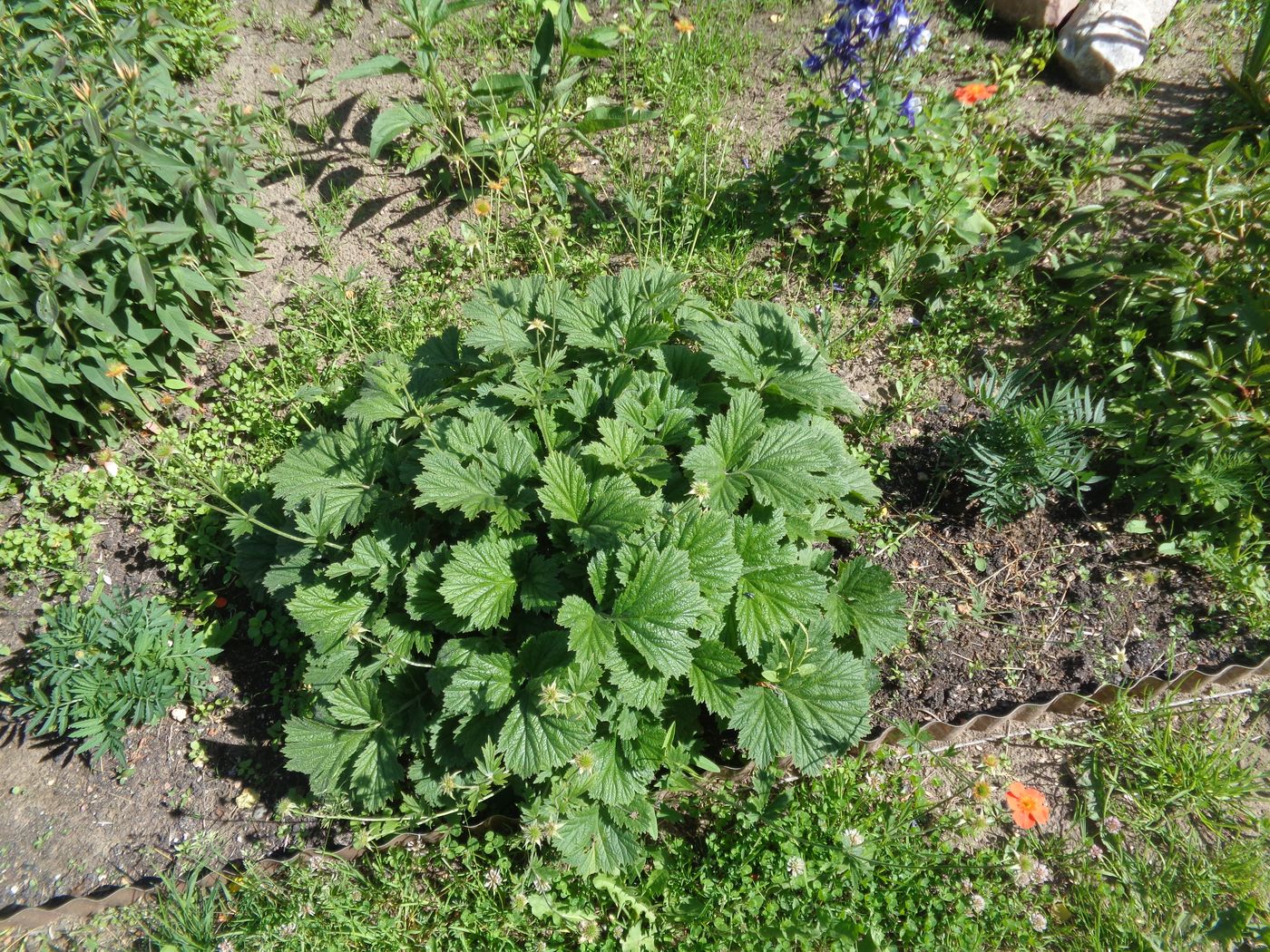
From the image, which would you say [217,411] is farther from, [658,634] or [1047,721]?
[1047,721]

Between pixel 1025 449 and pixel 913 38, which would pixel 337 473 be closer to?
pixel 1025 449

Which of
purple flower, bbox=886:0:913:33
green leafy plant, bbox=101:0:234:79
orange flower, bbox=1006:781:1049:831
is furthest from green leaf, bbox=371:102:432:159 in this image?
orange flower, bbox=1006:781:1049:831

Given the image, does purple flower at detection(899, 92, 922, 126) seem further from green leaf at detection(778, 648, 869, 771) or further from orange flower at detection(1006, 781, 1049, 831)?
orange flower at detection(1006, 781, 1049, 831)

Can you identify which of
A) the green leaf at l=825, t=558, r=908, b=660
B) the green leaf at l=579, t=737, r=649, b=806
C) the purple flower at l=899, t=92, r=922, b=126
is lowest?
the green leaf at l=579, t=737, r=649, b=806

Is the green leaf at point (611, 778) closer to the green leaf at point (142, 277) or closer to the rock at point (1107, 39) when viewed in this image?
the green leaf at point (142, 277)

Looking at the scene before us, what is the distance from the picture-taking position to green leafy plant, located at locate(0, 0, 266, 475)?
8.90 ft

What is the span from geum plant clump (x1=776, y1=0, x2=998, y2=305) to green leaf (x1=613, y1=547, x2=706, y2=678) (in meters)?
1.98

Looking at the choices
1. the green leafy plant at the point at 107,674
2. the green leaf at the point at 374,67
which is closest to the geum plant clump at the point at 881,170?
the green leaf at the point at 374,67

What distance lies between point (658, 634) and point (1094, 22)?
4.25m

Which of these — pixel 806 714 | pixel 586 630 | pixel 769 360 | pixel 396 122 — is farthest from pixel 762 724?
pixel 396 122

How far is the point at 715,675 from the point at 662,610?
0.33 m

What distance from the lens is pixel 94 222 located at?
2852 millimetres

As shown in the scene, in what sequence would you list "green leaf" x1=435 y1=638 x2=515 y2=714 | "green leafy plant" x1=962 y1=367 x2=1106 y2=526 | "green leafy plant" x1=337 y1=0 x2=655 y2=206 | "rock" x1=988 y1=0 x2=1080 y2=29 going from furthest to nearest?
"rock" x1=988 y1=0 x2=1080 y2=29 → "green leafy plant" x1=337 y1=0 x2=655 y2=206 → "green leafy plant" x1=962 y1=367 x2=1106 y2=526 → "green leaf" x1=435 y1=638 x2=515 y2=714

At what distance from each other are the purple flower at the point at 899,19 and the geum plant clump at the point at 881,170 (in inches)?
2.3
